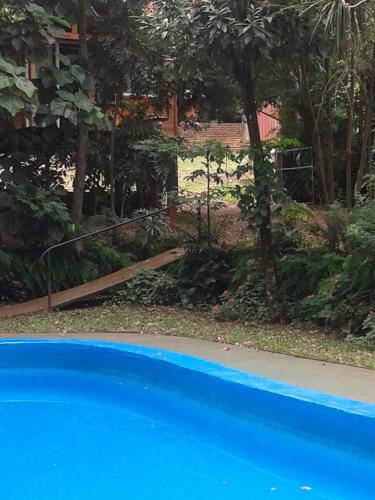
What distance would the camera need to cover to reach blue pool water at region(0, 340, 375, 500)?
15.0ft

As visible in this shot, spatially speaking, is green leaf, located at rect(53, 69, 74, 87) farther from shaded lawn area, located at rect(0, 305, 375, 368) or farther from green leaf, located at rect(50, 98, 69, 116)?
shaded lawn area, located at rect(0, 305, 375, 368)

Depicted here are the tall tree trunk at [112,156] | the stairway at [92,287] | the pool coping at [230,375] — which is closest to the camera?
the pool coping at [230,375]

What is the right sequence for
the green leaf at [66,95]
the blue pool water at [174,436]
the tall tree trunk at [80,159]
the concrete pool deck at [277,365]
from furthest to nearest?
the tall tree trunk at [80,159] < the green leaf at [66,95] < the concrete pool deck at [277,365] < the blue pool water at [174,436]

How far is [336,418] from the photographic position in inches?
189

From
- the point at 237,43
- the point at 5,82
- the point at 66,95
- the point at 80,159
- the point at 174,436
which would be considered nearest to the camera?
the point at 174,436

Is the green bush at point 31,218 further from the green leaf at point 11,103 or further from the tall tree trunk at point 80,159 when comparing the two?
the green leaf at point 11,103

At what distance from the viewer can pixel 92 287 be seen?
1095 cm

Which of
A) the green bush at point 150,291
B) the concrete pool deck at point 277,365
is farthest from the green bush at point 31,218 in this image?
the concrete pool deck at point 277,365

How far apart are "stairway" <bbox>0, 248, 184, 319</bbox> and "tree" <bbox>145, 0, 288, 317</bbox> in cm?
301

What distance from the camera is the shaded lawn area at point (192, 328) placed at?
6.87 metres

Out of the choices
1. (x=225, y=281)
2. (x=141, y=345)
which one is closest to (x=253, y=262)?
(x=225, y=281)

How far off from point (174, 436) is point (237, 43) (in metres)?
4.71

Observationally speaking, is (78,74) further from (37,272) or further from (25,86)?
(37,272)

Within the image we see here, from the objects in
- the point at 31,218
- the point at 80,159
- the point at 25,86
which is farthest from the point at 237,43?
the point at 80,159
